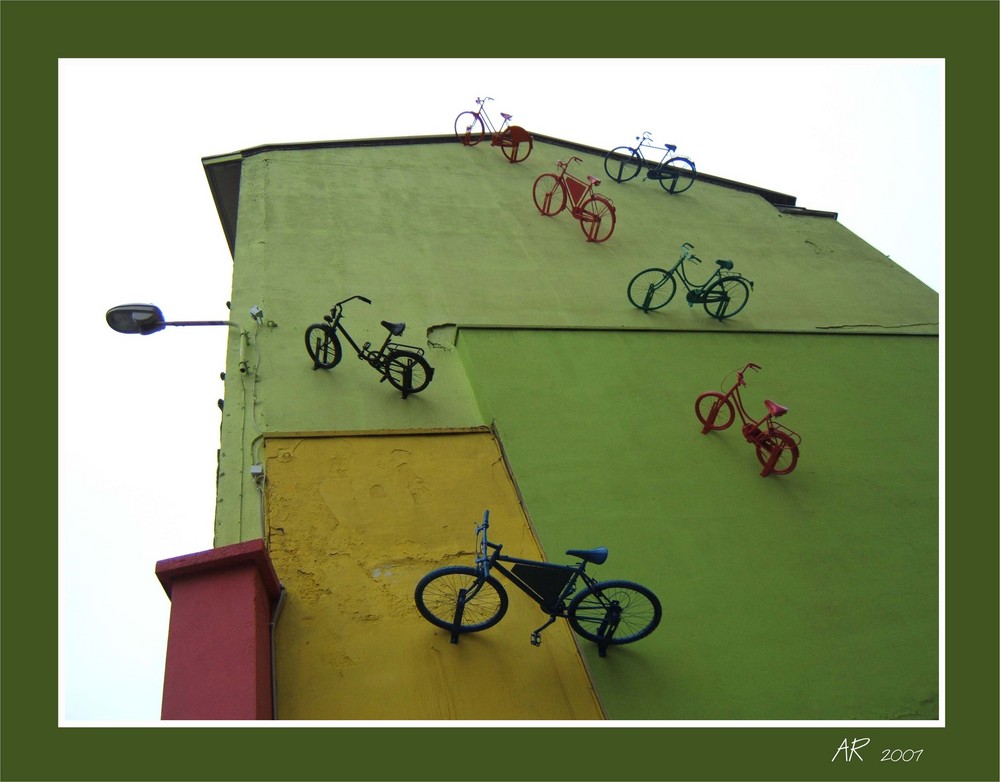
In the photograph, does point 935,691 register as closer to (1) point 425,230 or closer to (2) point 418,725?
(2) point 418,725

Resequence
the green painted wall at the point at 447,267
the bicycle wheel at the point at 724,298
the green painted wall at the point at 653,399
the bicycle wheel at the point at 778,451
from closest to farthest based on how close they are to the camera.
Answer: the green painted wall at the point at 653,399 < the bicycle wheel at the point at 778,451 < the green painted wall at the point at 447,267 < the bicycle wheel at the point at 724,298

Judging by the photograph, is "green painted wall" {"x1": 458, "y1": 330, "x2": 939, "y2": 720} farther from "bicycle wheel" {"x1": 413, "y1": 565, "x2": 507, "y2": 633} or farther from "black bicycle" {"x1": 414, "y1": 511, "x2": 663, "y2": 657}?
"bicycle wheel" {"x1": 413, "y1": 565, "x2": 507, "y2": 633}

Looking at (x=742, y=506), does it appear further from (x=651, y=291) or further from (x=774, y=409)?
(x=651, y=291)

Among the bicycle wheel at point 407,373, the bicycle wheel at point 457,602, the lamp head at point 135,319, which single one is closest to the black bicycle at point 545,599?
the bicycle wheel at point 457,602

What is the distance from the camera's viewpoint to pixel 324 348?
9469 mm

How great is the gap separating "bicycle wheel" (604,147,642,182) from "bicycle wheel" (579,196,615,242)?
212 centimetres

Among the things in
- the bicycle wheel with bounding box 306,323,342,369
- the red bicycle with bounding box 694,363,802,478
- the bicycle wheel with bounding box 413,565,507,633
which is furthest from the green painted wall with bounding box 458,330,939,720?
the bicycle wheel with bounding box 306,323,342,369

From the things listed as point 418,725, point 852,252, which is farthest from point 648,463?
point 852,252

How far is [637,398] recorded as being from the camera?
963cm

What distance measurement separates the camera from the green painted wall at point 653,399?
7.34m

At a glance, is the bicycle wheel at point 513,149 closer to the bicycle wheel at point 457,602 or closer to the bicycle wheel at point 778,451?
the bicycle wheel at point 778,451

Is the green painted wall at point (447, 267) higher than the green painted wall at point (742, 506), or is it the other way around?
the green painted wall at point (447, 267)

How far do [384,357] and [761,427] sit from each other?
13.2ft

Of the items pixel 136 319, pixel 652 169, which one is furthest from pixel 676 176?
pixel 136 319
